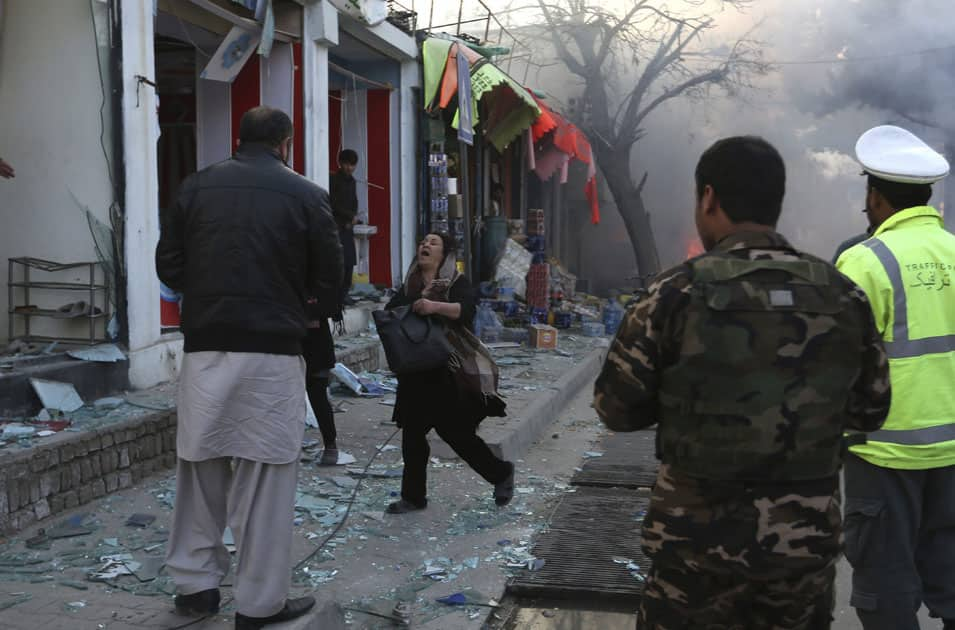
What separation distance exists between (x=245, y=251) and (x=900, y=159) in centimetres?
216

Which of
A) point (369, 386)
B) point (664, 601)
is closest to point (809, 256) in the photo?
point (664, 601)

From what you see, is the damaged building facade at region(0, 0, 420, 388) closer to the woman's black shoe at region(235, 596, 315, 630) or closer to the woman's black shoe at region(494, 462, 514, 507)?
the woman's black shoe at region(494, 462, 514, 507)

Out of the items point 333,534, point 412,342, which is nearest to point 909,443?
point 412,342

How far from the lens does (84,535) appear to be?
4.77m

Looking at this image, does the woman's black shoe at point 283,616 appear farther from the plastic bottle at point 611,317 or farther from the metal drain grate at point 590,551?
the plastic bottle at point 611,317

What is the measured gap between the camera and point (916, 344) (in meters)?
2.95

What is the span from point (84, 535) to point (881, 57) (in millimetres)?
25797

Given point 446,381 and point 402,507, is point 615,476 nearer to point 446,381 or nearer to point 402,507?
point 402,507

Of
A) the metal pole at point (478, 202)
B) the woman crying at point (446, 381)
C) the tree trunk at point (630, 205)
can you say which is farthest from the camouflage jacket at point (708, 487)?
the tree trunk at point (630, 205)

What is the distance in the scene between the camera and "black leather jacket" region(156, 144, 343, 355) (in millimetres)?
3352

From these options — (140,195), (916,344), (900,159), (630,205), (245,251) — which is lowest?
(916,344)

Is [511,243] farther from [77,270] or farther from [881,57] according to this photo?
[881,57]

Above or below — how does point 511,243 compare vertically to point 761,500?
above

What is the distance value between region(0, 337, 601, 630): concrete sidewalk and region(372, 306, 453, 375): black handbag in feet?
3.02
